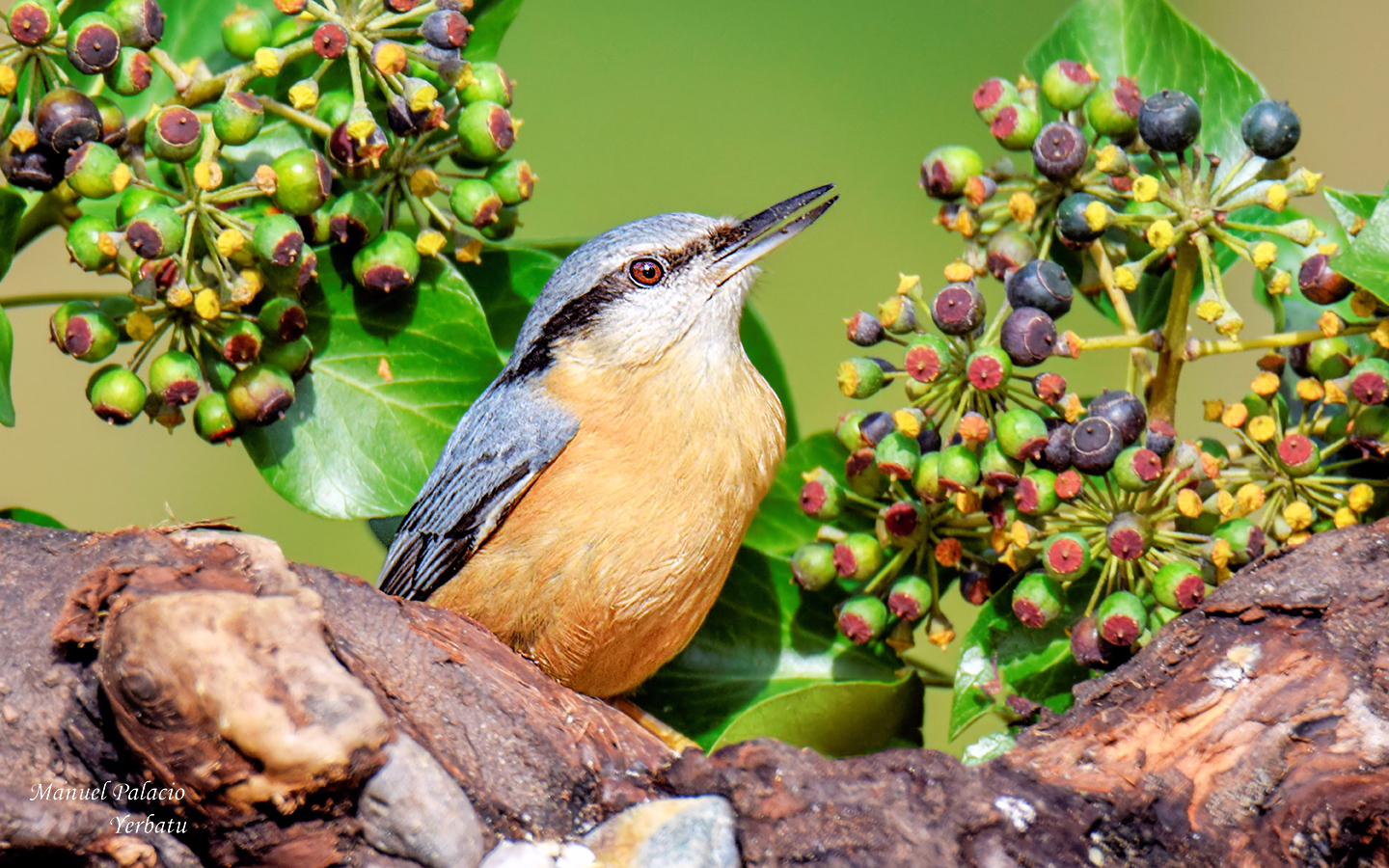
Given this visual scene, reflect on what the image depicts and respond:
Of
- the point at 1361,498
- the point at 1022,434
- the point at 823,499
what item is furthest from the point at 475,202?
the point at 1361,498

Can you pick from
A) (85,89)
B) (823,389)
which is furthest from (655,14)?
(85,89)

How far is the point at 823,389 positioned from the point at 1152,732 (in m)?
4.03

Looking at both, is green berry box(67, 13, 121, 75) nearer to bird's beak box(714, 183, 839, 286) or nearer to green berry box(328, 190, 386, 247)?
green berry box(328, 190, 386, 247)

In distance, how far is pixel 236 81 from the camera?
2.21 metres

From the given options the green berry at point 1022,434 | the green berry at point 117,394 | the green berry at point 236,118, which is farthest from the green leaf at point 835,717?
the green berry at point 236,118

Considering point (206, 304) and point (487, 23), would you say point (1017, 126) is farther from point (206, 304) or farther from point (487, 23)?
point (206, 304)

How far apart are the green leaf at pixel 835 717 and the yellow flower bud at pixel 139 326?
1.33m

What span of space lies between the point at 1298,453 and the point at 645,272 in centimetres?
154

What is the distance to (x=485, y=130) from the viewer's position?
2.27 m

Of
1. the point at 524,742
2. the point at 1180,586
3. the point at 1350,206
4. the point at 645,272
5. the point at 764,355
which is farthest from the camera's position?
the point at 764,355

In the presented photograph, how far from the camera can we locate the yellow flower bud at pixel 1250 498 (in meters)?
2.05

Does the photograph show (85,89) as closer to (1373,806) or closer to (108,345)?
(108,345)

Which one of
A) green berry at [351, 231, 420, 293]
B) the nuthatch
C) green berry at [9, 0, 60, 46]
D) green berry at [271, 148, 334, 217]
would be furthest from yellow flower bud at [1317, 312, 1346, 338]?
green berry at [9, 0, 60, 46]

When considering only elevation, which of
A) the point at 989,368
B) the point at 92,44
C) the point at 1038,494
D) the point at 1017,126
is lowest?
the point at 1038,494
